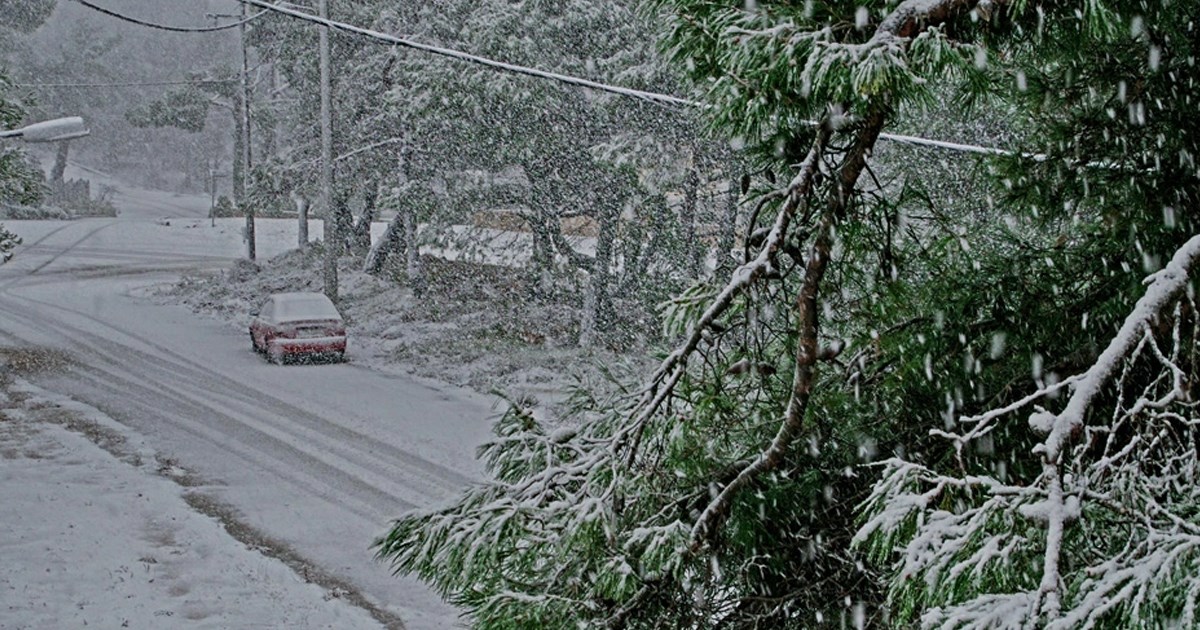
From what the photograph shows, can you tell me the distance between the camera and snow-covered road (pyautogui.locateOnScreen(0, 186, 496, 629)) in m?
11.9

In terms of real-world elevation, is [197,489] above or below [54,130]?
below

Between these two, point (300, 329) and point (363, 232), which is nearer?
point (300, 329)

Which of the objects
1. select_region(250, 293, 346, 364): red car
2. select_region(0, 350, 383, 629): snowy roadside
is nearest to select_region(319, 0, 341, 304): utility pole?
select_region(250, 293, 346, 364): red car

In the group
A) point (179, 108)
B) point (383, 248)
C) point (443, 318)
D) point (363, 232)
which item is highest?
point (179, 108)

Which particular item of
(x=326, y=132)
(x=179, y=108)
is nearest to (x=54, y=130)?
(x=326, y=132)

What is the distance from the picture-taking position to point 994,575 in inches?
82.0

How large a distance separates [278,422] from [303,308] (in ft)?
19.1

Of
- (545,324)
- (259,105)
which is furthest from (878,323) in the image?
(259,105)

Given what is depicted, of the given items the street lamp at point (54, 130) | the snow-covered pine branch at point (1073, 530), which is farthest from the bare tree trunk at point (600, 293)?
the snow-covered pine branch at point (1073, 530)

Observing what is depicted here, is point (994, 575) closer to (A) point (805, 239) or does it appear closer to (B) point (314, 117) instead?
(A) point (805, 239)

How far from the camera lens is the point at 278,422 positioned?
17.0m

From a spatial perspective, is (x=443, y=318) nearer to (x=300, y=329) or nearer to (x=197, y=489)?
(x=300, y=329)

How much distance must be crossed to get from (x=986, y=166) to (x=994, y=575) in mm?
2859

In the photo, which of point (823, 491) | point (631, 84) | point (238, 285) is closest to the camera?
point (823, 491)
